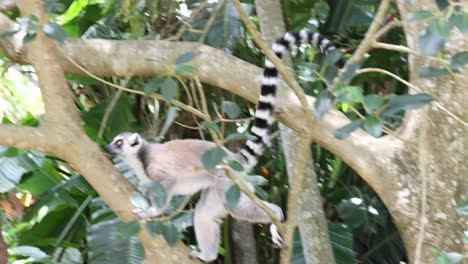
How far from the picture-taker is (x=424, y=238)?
280cm

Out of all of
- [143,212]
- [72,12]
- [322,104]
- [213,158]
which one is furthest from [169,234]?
[72,12]

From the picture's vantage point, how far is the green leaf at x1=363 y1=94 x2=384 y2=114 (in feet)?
6.61

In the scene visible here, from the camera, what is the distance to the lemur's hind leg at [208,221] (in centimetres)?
374

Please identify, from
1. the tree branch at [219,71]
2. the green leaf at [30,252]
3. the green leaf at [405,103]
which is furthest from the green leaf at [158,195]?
the green leaf at [30,252]

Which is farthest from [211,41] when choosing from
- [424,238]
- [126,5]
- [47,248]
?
[424,238]

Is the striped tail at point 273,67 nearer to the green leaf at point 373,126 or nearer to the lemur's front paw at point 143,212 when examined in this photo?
the lemur's front paw at point 143,212

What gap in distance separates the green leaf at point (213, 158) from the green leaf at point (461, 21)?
0.77 m

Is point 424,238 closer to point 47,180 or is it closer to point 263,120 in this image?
point 263,120

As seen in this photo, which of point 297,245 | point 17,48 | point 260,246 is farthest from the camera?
point 260,246

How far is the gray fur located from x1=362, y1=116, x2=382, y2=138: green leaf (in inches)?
59.4

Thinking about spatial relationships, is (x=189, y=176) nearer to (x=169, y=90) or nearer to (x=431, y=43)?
(x=169, y=90)

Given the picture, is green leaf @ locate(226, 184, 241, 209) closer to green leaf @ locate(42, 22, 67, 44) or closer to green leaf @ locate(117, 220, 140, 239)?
green leaf @ locate(117, 220, 140, 239)

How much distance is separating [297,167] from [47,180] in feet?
8.44

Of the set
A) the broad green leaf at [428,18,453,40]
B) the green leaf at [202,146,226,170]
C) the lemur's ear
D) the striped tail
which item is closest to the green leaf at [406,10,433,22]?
the broad green leaf at [428,18,453,40]
